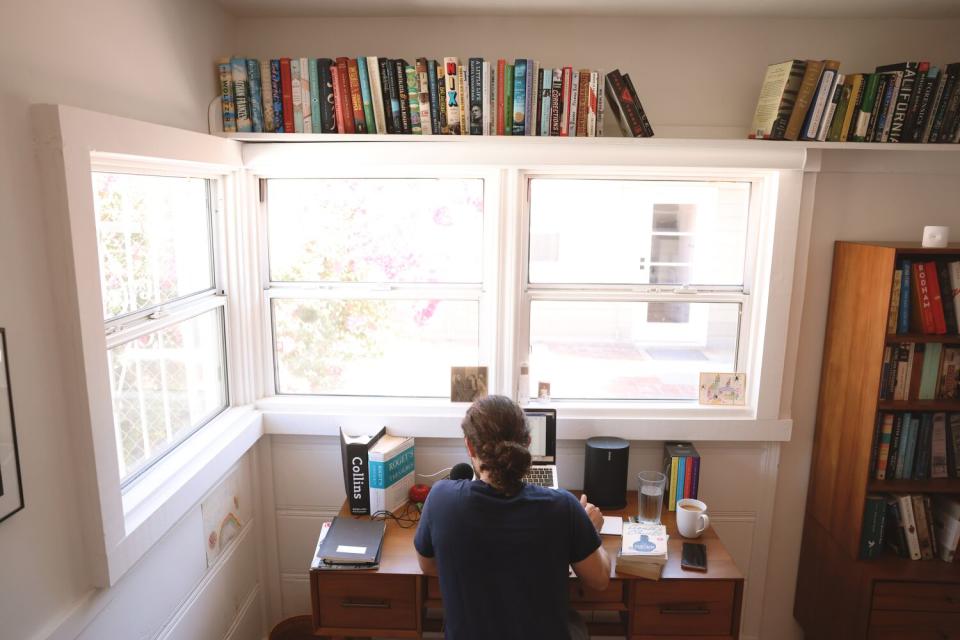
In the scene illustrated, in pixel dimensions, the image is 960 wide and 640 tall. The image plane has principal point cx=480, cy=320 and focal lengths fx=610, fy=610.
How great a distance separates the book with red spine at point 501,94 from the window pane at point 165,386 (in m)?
1.29

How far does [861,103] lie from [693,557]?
5.63ft

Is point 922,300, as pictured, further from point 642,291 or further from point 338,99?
point 338,99

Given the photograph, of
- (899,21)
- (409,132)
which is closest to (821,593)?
(899,21)

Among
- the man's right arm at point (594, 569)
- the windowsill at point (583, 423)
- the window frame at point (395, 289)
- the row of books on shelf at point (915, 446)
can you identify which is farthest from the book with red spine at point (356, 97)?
the row of books on shelf at point (915, 446)

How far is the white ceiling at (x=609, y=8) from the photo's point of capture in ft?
6.95

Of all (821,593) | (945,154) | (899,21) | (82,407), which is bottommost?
(821,593)

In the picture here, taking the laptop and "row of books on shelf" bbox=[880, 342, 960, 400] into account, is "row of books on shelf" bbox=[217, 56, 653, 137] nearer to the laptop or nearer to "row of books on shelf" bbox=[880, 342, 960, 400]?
the laptop

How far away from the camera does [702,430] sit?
2.49m

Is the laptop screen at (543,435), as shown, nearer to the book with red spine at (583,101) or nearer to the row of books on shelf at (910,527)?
the book with red spine at (583,101)

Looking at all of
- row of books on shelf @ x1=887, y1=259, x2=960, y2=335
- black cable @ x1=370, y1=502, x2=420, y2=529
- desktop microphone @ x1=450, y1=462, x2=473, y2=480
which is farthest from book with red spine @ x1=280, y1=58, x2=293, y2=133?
row of books on shelf @ x1=887, y1=259, x2=960, y2=335

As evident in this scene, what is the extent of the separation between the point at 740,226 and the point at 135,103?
7.20 ft

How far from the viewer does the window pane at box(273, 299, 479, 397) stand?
8.41 feet

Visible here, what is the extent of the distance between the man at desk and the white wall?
2.86 feet

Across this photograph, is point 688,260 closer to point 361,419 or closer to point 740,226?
point 740,226
